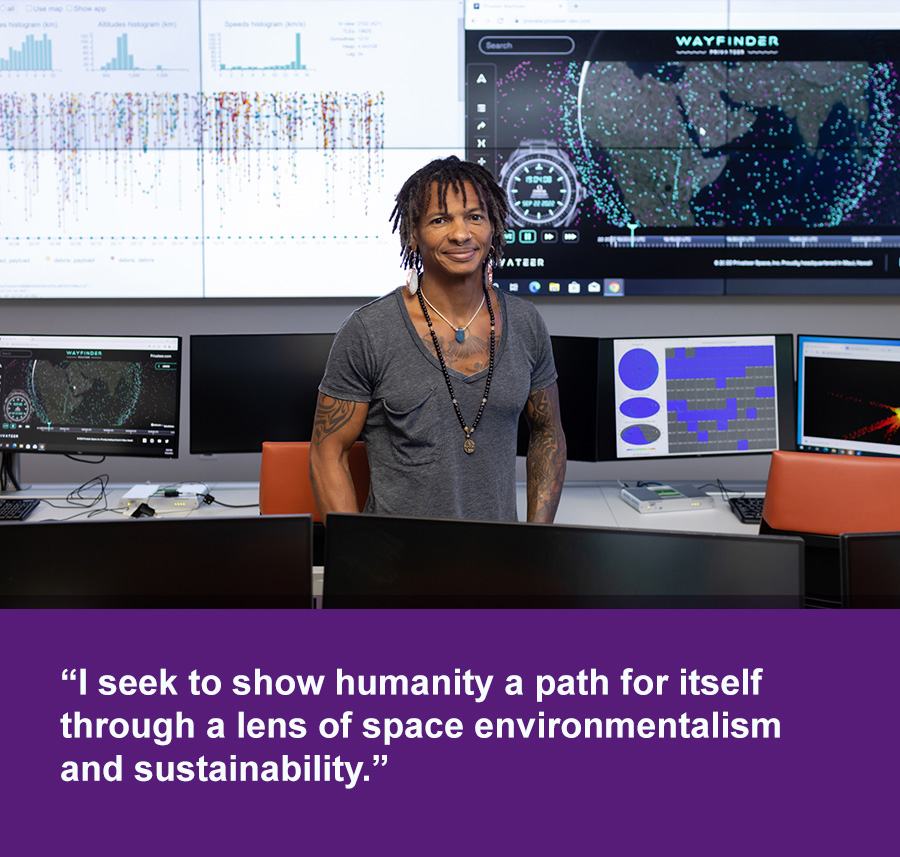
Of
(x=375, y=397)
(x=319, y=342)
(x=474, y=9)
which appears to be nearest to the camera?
(x=375, y=397)

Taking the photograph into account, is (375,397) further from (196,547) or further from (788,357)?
(788,357)

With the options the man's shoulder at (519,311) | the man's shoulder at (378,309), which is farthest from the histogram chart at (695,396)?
the man's shoulder at (378,309)

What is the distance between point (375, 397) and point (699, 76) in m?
2.16

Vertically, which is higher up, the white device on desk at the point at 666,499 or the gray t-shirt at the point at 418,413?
the gray t-shirt at the point at 418,413

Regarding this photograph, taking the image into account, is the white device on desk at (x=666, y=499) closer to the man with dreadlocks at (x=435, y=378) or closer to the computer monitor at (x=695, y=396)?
the computer monitor at (x=695, y=396)

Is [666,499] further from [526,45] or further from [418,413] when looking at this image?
[526,45]

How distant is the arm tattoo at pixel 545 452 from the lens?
1782mm

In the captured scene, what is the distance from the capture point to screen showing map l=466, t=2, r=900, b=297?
3.00 metres

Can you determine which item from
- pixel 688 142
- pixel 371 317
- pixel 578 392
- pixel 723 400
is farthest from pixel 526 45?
pixel 371 317

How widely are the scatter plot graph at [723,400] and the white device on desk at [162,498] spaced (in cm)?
148

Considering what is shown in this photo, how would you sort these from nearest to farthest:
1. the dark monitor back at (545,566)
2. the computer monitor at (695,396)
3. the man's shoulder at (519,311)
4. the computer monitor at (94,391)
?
the dark monitor back at (545,566)
the man's shoulder at (519,311)
the computer monitor at (94,391)
the computer monitor at (695,396)

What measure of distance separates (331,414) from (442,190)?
1.62 feet
